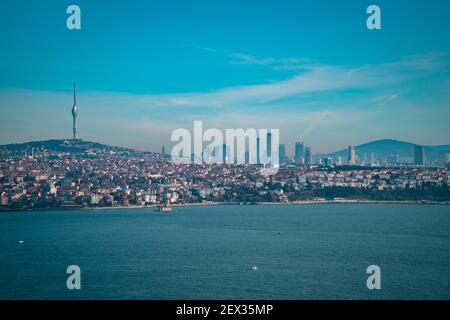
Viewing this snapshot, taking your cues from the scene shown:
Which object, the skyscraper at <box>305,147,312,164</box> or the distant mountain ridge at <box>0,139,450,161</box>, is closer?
the distant mountain ridge at <box>0,139,450,161</box>

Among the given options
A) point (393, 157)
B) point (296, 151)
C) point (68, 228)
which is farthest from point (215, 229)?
point (393, 157)

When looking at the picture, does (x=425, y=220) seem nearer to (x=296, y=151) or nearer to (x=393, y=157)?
(x=296, y=151)

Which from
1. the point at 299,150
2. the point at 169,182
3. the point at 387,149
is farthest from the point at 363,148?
the point at 169,182

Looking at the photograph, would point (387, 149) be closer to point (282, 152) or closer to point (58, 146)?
point (282, 152)

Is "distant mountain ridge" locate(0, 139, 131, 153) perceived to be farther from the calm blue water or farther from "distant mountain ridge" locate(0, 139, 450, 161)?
the calm blue water

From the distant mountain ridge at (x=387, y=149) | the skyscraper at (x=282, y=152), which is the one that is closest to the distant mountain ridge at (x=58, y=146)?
the skyscraper at (x=282, y=152)

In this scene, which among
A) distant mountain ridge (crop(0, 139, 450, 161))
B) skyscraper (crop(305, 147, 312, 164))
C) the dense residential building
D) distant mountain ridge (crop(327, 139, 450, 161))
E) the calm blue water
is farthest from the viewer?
distant mountain ridge (crop(327, 139, 450, 161))

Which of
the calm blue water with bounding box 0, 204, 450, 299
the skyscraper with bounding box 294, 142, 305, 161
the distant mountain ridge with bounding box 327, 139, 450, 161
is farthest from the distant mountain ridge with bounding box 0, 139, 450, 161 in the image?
the calm blue water with bounding box 0, 204, 450, 299
